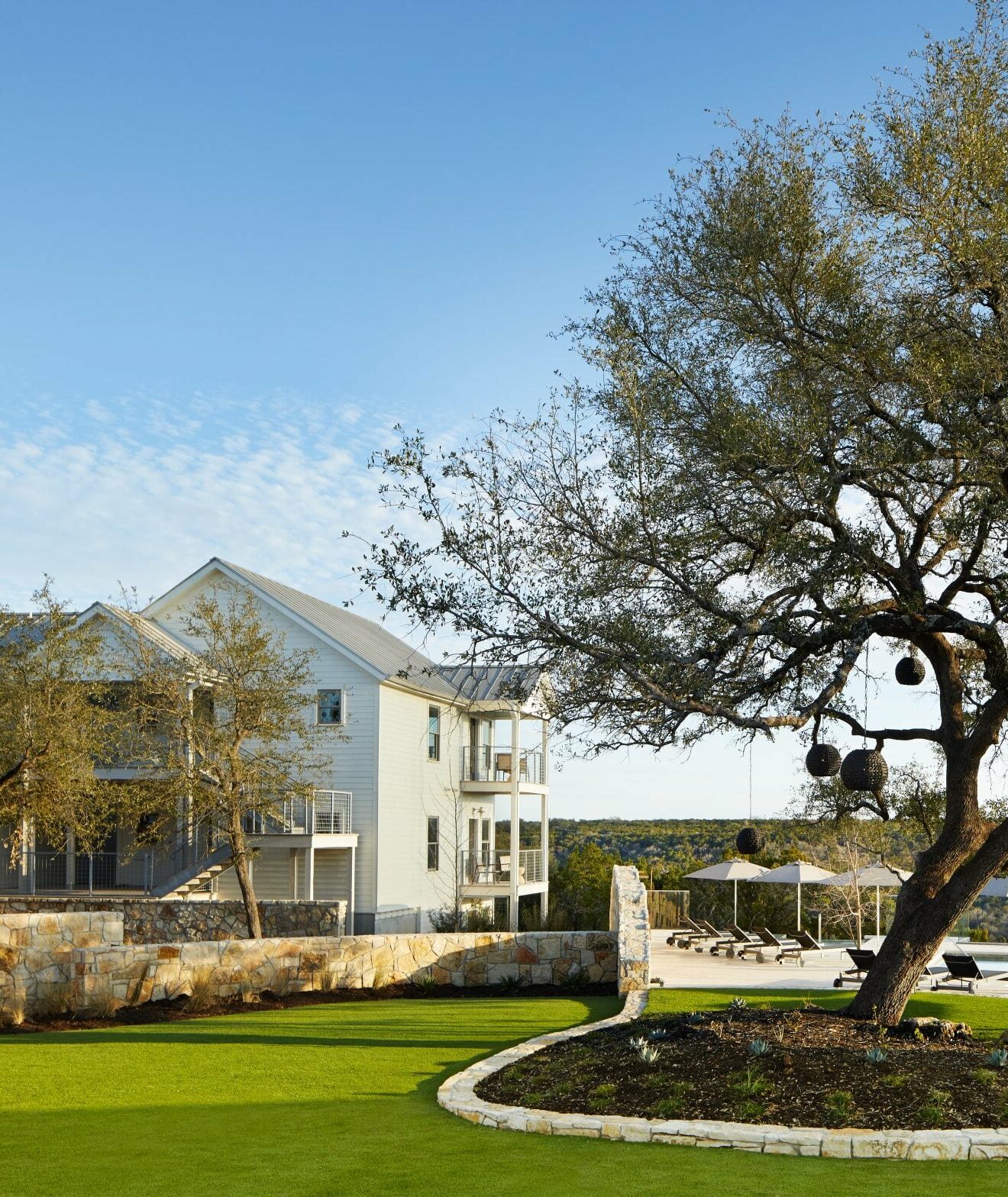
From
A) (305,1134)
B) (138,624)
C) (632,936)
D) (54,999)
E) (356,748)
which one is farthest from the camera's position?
(356,748)

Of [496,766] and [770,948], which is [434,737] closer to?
[496,766]

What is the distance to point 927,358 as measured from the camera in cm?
958

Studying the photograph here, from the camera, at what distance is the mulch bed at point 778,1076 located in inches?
318

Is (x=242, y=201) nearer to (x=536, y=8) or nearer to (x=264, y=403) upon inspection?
(x=264, y=403)

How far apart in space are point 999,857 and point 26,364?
1457cm

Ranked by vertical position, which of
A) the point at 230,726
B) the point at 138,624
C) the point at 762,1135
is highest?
the point at 138,624

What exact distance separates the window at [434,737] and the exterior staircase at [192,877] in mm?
7795

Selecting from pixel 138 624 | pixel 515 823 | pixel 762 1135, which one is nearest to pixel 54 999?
pixel 762 1135

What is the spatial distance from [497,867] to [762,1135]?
25.7 meters

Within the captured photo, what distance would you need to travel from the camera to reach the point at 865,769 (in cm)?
1012

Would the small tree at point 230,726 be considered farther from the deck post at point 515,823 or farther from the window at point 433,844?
the window at point 433,844

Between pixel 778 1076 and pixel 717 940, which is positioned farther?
pixel 717 940

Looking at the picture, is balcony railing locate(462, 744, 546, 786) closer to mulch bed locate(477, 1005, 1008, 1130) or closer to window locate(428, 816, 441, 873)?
window locate(428, 816, 441, 873)

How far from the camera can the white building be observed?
26.9 meters
